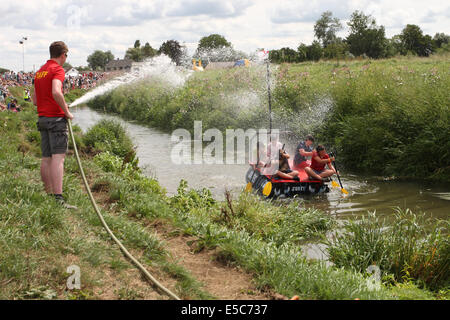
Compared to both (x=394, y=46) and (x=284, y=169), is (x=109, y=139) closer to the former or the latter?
(x=284, y=169)

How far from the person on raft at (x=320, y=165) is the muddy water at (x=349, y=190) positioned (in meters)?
0.62

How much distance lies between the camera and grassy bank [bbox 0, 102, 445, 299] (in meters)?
4.50

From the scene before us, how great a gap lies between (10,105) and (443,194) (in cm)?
2284

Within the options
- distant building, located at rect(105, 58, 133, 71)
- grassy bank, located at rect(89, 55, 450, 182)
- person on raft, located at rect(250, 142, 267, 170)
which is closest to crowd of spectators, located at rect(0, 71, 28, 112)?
grassy bank, located at rect(89, 55, 450, 182)

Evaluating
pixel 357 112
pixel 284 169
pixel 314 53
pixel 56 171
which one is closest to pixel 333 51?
pixel 314 53

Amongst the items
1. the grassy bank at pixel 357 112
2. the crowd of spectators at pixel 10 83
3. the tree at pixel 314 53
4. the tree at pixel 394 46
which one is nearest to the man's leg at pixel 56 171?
the grassy bank at pixel 357 112

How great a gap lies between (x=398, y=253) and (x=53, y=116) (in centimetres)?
558

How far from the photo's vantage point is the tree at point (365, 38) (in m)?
65.9

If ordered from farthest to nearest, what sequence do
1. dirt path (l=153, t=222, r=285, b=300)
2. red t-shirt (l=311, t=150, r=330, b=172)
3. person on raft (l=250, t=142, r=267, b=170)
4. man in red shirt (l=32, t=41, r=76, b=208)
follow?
red t-shirt (l=311, t=150, r=330, b=172)
person on raft (l=250, t=142, r=267, b=170)
man in red shirt (l=32, t=41, r=76, b=208)
dirt path (l=153, t=222, r=285, b=300)

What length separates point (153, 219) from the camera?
7.08 metres

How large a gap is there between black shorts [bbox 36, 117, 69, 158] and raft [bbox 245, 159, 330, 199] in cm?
577

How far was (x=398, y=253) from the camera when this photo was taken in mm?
6574

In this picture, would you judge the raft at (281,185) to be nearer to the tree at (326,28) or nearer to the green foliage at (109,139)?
the green foliage at (109,139)

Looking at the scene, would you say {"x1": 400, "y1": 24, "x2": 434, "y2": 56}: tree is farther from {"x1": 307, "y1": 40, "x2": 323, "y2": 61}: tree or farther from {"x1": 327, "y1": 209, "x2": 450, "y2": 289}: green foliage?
{"x1": 327, "y1": 209, "x2": 450, "y2": 289}: green foliage
